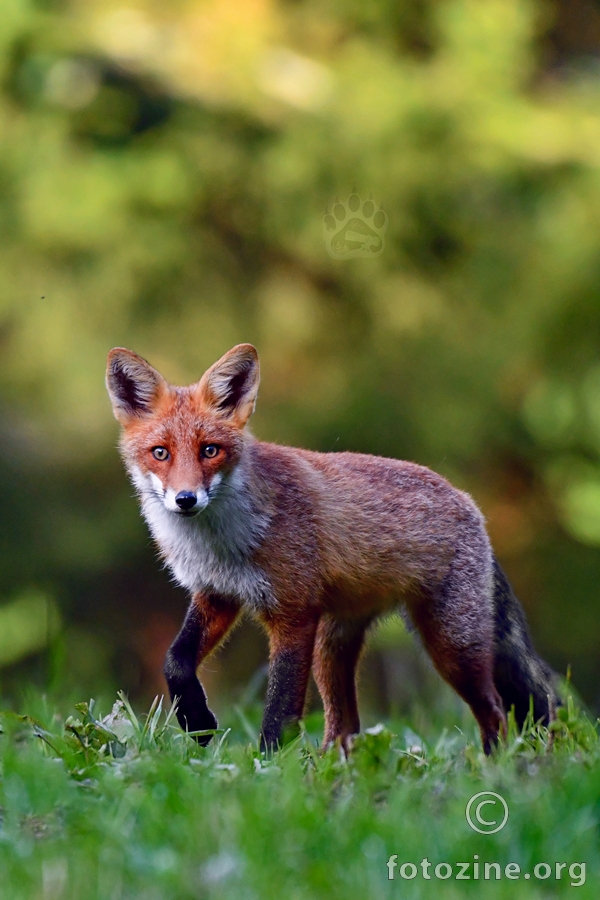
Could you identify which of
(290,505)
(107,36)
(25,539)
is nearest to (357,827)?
(290,505)

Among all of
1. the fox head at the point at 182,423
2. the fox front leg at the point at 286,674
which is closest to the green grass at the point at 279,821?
the fox front leg at the point at 286,674

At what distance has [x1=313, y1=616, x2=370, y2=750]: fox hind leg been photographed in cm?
519

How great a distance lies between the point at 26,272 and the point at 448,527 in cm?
571

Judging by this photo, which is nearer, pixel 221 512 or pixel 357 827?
pixel 357 827

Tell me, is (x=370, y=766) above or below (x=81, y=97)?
below

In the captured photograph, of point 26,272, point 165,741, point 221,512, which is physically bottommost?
point 165,741

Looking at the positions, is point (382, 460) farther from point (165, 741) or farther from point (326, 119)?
point (326, 119)

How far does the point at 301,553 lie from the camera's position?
4.64 meters

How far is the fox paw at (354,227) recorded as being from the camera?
8.39 metres

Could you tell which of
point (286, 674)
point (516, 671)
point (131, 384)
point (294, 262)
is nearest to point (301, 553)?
point (286, 674)

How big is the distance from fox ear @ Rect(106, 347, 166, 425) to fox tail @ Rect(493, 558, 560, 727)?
1981 millimetres

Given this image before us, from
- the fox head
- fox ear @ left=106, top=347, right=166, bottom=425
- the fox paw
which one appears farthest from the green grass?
the fox paw

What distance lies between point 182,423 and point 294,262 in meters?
5.82

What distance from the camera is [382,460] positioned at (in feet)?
17.5
